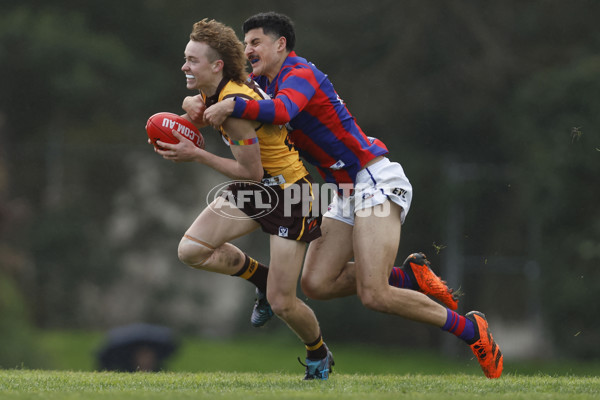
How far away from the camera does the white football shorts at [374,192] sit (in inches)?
230

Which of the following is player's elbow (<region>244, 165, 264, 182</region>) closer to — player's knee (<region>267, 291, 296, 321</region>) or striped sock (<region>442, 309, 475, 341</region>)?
player's knee (<region>267, 291, 296, 321</region>)

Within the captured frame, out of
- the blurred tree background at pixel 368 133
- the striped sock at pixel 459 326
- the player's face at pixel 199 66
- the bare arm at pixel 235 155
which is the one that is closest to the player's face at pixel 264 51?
the player's face at pixel 199 66

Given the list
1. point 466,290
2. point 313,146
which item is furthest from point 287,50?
point 466,290

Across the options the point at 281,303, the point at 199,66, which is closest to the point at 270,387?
the point at 281,303

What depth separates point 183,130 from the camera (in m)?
5.71

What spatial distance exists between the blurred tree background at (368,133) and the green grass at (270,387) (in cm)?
484

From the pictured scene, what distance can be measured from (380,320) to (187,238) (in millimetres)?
6593

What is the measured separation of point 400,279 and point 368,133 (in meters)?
6.79

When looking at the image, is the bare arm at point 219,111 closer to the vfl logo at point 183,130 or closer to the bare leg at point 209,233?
the vfl logo at point 183,130

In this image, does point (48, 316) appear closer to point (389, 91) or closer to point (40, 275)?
point (40, 275)

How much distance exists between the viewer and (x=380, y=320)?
12055 millimetres

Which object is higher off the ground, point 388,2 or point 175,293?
point 388,2

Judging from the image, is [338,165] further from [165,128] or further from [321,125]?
[165,128]

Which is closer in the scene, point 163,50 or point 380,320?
point 380,320
